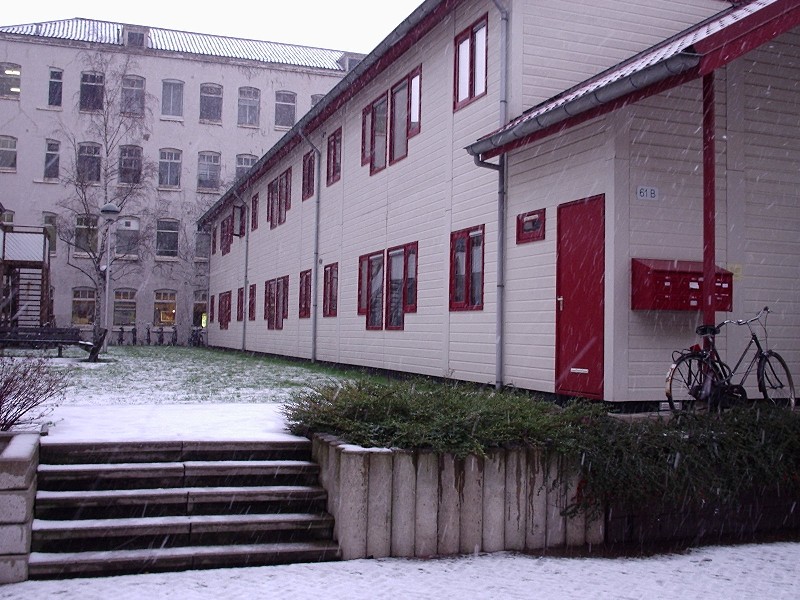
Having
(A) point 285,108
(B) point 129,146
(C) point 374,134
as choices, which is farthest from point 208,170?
(C) point 374,134

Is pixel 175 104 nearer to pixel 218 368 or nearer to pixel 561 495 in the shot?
pixel 218 368

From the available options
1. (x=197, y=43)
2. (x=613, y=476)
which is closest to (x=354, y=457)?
(x=613, y=476)

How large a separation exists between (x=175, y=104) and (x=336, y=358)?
26435 millimetres

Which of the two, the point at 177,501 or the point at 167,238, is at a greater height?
the point at 167,238

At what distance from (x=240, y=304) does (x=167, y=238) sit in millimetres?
10243

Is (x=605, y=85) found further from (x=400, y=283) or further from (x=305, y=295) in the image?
(x=305, y=295)

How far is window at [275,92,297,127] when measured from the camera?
44.1 m

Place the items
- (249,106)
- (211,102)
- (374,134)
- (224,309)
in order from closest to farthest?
(374,134) → (224,309) → (211,102) → (249,106)

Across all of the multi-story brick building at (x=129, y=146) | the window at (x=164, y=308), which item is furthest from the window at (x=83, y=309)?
the window at (x=164, y=308)

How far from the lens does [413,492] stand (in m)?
6.12

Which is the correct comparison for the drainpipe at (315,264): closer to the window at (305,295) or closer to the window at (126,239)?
the window at (305,295)

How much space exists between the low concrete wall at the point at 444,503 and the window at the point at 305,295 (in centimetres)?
1677

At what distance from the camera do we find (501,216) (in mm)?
12461

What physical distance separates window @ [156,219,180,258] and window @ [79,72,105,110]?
6.12 m
